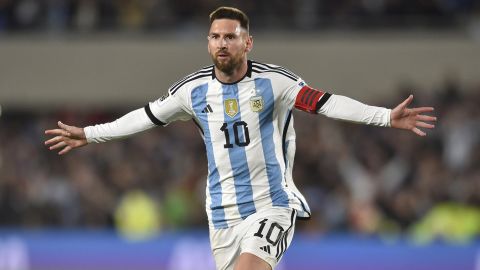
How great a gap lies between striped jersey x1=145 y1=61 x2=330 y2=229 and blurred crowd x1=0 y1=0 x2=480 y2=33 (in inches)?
406

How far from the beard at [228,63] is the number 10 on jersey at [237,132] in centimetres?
37

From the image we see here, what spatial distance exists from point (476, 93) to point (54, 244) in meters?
6.27

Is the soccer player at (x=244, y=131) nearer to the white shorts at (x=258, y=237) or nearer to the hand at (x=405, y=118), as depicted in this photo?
the white shorts at (x=258, y=237)

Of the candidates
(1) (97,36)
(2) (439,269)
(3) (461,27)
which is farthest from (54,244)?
(3) (461,27)

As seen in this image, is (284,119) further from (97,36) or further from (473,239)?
(97,36)

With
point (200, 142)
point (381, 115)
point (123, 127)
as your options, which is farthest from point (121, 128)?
point (200, 142)

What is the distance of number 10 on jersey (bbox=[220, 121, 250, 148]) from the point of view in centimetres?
778

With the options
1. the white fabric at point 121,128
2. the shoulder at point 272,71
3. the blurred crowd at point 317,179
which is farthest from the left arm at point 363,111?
the blurred crowd at point 317,179

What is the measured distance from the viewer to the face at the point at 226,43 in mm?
7645

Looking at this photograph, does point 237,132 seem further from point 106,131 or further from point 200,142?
point 200,142

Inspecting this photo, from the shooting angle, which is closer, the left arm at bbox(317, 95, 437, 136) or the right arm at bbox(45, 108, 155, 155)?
the left arm at bbox(317, 95, 437, 136)

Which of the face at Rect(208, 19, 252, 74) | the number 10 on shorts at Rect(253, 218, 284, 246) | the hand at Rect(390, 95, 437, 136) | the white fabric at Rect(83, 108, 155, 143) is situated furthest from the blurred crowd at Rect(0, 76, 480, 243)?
the face at Rect(208, 19, 252, 74)

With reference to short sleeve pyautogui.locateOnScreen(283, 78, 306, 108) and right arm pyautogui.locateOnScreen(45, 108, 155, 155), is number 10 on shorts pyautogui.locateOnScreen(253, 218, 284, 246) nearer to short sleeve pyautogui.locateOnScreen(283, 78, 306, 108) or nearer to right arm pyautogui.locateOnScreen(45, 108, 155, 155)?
short sleeve pyautogui.locateOnScreen(283, 78, 306, 108)

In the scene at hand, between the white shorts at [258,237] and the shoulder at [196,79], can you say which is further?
the shoulder at [196,79]
